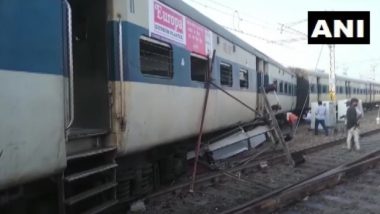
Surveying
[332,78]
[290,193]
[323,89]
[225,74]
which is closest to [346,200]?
[290,193]

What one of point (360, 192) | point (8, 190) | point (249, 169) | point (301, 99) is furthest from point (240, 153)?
point (301, 99)

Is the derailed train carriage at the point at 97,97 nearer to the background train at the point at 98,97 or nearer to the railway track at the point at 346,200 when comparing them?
the background train at the point at 98,97

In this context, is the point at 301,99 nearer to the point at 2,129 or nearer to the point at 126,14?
the point at 126,14

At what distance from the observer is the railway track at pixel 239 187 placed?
24.9ft

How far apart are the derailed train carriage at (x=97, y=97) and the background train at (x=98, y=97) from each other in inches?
0.5

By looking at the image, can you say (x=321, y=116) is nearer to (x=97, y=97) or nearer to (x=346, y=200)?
(x=346, y=200)

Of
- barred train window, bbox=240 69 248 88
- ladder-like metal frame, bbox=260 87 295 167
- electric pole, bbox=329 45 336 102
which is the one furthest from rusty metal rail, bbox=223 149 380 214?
electric pole, bbox=329 45 336 102

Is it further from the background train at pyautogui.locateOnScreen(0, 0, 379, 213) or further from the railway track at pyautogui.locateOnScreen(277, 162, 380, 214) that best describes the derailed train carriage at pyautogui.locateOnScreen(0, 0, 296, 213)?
the railway track at pyautogui.locateOnScreen(277, 162, 380, 214)

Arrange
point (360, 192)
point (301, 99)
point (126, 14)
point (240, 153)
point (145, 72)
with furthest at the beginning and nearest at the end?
point (301, 99)
point (240, 153)
point (360, 192)
point (145, 72)
point (126, 14)

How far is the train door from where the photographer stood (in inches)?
243

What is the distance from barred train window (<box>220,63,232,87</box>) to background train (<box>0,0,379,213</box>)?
3.6 inches

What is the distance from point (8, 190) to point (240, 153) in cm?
961

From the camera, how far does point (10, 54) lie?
401 centimetres

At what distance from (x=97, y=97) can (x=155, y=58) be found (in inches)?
52.5
